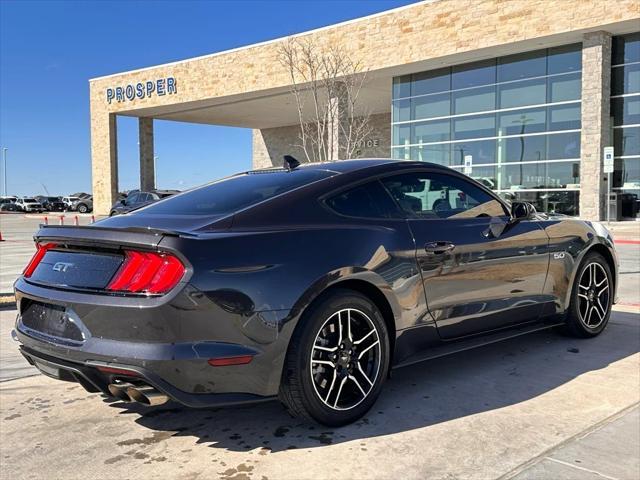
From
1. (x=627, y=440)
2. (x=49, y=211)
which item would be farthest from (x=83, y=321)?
(x=49, y=211)

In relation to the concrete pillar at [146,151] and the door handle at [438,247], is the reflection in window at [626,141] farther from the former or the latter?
the concrete pillar at [146,151]

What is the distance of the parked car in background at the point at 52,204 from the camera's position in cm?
6038

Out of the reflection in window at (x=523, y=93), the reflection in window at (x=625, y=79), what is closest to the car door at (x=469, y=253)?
the reflection in window at (x=625, y=79)

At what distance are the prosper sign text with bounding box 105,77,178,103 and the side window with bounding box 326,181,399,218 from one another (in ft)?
113

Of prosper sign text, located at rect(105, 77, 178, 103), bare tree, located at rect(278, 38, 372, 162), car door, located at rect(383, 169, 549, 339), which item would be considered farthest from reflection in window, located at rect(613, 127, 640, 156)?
prosper sign text, located at rect(105, 77, 178, 103)

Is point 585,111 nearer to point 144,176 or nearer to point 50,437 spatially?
point 50,437

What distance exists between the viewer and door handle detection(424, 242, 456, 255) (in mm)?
3805

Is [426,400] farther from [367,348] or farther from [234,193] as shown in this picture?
[234,193]

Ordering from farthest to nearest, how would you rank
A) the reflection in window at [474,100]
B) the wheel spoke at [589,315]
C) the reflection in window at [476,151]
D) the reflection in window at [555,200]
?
the reflection in window at [476,151]
the reflection in window at [474,100]
the reflection in window at [555,200]
the wheel spoke at [589,315]

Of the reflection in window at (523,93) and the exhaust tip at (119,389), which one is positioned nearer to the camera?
the exhaust tip at (119,389)

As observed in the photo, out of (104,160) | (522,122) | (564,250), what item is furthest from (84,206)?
(564,250)

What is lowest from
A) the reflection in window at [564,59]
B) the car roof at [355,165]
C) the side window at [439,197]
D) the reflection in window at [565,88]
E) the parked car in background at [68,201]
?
the side window at [439,197]

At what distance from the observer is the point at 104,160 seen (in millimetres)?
40906

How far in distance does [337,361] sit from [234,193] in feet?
4.19
